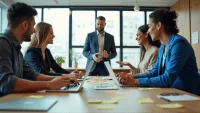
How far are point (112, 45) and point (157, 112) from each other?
2918 mm

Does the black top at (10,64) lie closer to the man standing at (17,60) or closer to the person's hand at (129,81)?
the man standing at (17,60)

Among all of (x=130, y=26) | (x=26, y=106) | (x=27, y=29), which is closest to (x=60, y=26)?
(x=130, y=26)

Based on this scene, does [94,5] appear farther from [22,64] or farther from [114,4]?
[22,64]

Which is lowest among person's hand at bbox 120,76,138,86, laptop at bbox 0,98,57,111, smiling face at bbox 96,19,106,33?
laptop at bbox 0,98,57,111

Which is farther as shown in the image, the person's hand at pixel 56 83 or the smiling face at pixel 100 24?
the smiling face at pixel 100 24

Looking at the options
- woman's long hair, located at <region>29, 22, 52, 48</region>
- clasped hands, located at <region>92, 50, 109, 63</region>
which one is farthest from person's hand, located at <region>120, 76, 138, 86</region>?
clasped hands, located at <region>92, 50, 109, 63</region>

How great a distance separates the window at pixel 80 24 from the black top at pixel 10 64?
417 centimetres

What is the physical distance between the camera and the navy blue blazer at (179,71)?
5.18 feet

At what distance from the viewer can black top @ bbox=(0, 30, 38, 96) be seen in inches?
49.0

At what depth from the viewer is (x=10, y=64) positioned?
135 cm

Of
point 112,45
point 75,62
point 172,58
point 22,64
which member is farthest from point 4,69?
point 75,62

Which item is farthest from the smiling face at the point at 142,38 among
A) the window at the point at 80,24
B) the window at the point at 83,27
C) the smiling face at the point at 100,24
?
the window at the point at 80,24

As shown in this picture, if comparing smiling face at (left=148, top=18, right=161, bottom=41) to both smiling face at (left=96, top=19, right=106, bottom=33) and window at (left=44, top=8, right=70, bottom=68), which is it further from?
window at (left=44, top=8, right=70, bottom=68)

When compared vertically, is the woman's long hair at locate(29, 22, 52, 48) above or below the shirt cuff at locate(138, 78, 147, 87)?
above
